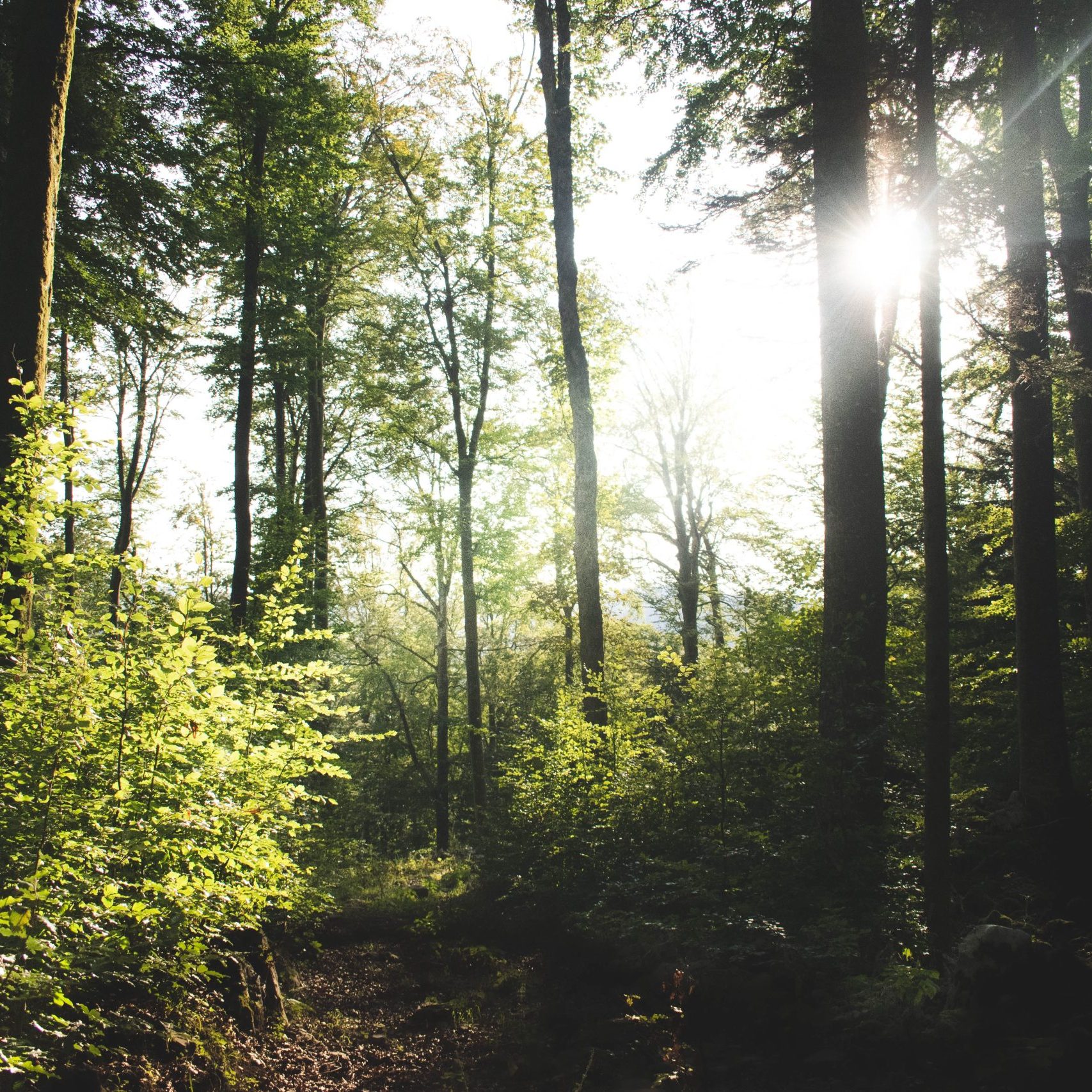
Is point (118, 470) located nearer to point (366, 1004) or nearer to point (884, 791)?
point (366, 1004)

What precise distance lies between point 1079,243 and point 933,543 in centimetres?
774

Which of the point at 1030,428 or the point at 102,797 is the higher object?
the point at 1030,428

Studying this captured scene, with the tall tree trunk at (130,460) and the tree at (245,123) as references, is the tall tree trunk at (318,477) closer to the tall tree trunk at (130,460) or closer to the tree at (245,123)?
the tree at (245,123)

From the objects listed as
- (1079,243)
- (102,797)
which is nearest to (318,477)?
(102,797)

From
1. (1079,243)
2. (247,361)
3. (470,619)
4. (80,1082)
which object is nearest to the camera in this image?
(80,1082)

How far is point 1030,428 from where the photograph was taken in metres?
8.16

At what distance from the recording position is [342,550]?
21172mm

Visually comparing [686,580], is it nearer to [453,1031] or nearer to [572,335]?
[572,335]

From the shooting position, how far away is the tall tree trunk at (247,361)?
41.4 feet

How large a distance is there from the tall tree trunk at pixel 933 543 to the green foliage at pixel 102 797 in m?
4.27

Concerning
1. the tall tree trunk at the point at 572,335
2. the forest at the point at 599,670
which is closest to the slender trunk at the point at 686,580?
the forest at the point at 599,670

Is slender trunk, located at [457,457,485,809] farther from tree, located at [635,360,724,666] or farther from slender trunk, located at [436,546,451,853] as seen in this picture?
tree, located at [635,360,724,666]

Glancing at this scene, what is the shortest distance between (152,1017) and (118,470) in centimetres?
2350

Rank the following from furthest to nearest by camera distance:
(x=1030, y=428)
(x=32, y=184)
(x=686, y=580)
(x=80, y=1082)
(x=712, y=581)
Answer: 1. (x=686, y=580)
2. (x=712, y=581)
3. (x=1030, y=428)
4. (x=32, y=184)
5. (x=80, y=1082)
